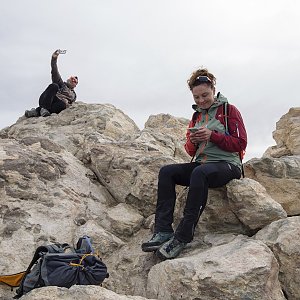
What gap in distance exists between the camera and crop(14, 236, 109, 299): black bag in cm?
584

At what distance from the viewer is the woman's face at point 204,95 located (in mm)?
7918

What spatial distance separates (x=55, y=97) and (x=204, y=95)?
9297 millimetres

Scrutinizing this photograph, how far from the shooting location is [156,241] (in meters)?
7.30

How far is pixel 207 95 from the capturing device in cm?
795

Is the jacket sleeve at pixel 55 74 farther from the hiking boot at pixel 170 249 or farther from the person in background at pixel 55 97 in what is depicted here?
the hiking boot at pixel 170 249

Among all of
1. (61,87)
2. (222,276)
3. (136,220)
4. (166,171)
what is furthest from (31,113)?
(222,276)

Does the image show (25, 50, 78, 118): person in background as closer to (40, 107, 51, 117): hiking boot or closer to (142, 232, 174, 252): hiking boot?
(40, 107, 51, 117): hiking boot

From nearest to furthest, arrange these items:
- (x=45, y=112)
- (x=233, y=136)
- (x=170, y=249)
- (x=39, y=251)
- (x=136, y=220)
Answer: (x=39, y=251) → (x=170, y=249) → (x=233, y=136) → (x=136, y=220) → (x=45, y=112)

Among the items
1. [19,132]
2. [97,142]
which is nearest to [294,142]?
[97,142]

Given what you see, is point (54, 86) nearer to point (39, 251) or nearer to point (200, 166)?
point (200, 166)

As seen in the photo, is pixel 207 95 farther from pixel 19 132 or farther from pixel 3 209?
pixel 19 132

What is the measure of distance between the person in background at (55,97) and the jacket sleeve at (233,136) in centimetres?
944

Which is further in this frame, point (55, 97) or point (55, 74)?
point (55, 74)

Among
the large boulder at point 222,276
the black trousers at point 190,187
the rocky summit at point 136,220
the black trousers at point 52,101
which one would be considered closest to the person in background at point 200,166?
the black trousers at point 190,187
